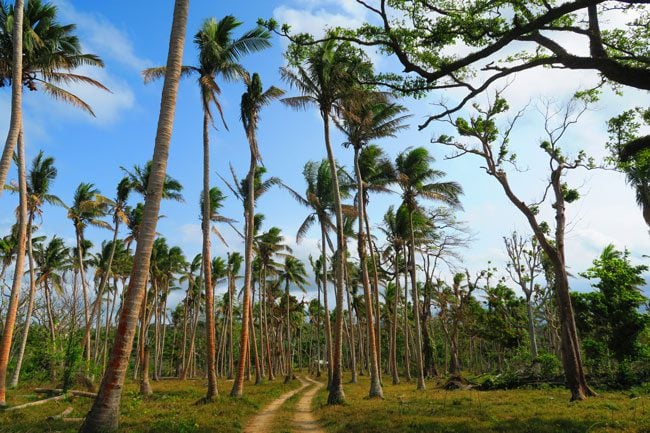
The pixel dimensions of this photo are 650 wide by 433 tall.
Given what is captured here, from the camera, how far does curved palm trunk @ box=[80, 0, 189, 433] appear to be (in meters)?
7.91

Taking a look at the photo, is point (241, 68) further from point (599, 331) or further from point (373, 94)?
point (599, 331)

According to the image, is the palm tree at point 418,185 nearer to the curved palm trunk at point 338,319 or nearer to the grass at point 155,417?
the curved palm trunk at point 338,319

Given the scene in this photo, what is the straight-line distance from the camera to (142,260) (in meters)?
8.69

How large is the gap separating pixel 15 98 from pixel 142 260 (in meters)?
8.14

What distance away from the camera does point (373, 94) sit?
18.4 metres

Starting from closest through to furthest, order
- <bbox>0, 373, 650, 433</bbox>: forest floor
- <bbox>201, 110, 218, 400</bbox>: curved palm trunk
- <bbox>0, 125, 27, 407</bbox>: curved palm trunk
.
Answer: <bbox>0, 373, 650, 433</bbox>: forest floor
<bbox>0, 125, 27, 407</bbox>: curved palm trunk
<bbox>201, 110, 218, 400</bbox>: curved palm trunk

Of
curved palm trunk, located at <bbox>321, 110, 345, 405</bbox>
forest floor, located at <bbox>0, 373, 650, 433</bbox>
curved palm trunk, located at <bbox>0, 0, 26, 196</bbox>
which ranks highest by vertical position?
curved palm trunk, located at <bbox>0, 0, 26, 196</bbox>

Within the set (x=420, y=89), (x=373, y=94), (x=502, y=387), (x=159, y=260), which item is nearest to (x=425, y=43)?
(x=420, y=89)

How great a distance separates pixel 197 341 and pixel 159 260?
129ft

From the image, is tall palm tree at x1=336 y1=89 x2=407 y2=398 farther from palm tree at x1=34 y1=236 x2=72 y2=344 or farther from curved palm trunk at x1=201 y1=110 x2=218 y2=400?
palm tree at x1=34 y1=236 x2=72 y2=344

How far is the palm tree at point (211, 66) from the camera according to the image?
56.6 ft

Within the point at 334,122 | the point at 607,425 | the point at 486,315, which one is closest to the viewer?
the point at 607,425

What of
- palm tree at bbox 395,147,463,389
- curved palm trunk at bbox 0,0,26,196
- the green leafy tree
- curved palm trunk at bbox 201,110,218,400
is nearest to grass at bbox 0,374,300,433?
curved palm trunk at bbox 201,110,218,400

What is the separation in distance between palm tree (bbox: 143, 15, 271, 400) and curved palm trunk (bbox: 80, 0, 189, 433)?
717cm
